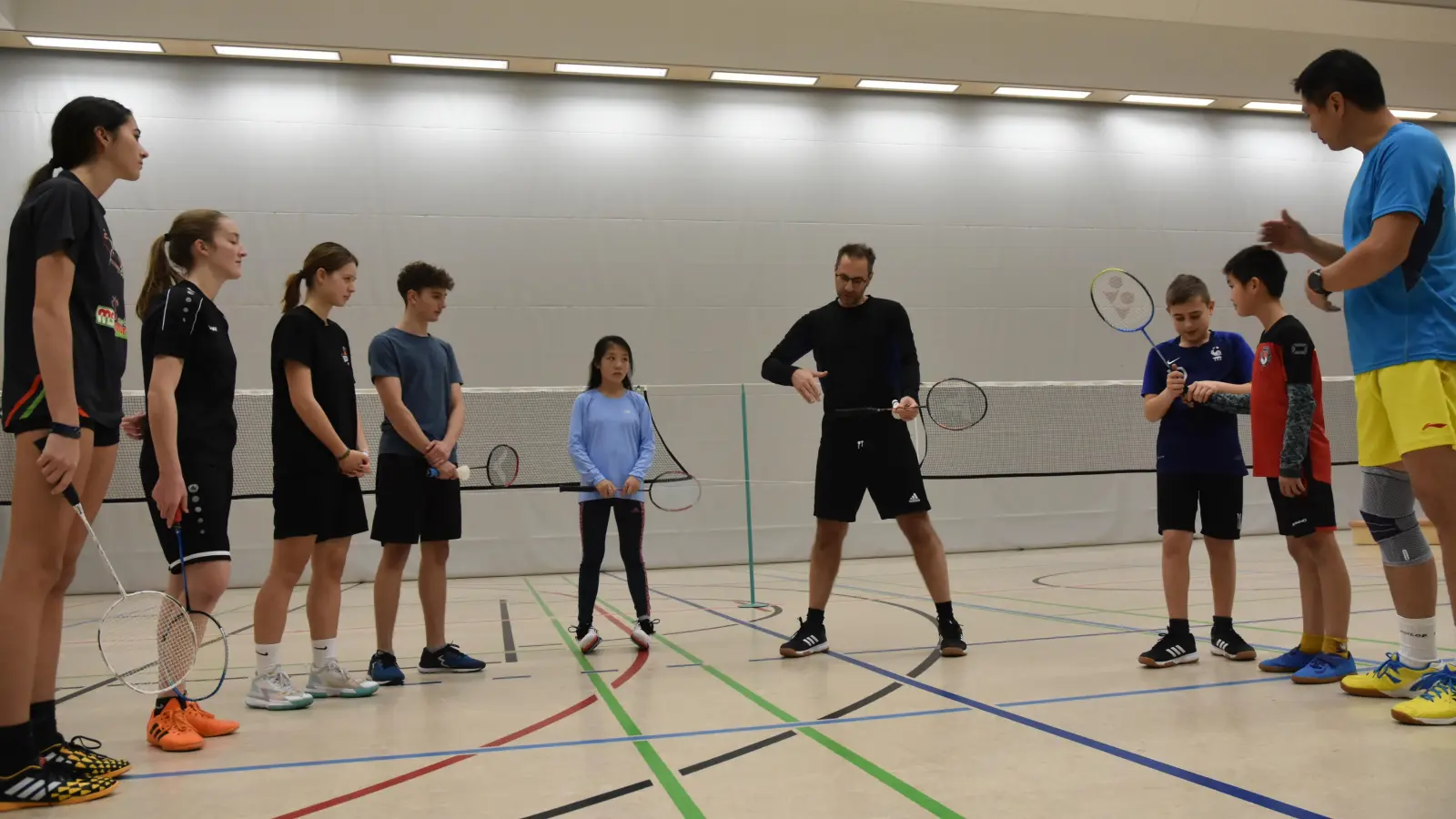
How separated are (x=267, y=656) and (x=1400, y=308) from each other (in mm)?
4394

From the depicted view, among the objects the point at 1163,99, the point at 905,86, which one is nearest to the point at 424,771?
the point at 905,86

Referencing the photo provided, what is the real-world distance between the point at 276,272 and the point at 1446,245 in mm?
10739

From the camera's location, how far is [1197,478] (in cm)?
447

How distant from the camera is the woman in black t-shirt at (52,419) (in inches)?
104

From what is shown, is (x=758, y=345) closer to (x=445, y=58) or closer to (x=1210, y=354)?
(x=445, y=58)

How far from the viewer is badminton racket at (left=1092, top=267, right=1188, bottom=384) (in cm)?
512

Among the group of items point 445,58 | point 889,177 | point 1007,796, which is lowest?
point 1007,796

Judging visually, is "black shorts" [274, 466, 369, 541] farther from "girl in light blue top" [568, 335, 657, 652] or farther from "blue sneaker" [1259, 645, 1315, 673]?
"blue sneaker" [1259, 645, 1315, 673]

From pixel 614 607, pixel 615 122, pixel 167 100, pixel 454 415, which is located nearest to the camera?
pixel 454 415

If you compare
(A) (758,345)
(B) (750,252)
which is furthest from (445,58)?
(A) (758,345)

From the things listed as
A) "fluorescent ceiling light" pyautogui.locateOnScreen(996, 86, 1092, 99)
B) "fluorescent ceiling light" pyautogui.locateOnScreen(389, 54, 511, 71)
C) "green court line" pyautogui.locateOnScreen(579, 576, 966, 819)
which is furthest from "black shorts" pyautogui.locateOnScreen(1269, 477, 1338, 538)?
"fluorescent ceiling light" pyautogui.locateOnScreen(389, 54, 511, 71)

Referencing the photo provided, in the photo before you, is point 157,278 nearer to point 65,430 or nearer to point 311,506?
point 311,506

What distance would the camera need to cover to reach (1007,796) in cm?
254

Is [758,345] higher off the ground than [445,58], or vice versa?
[445,58]
